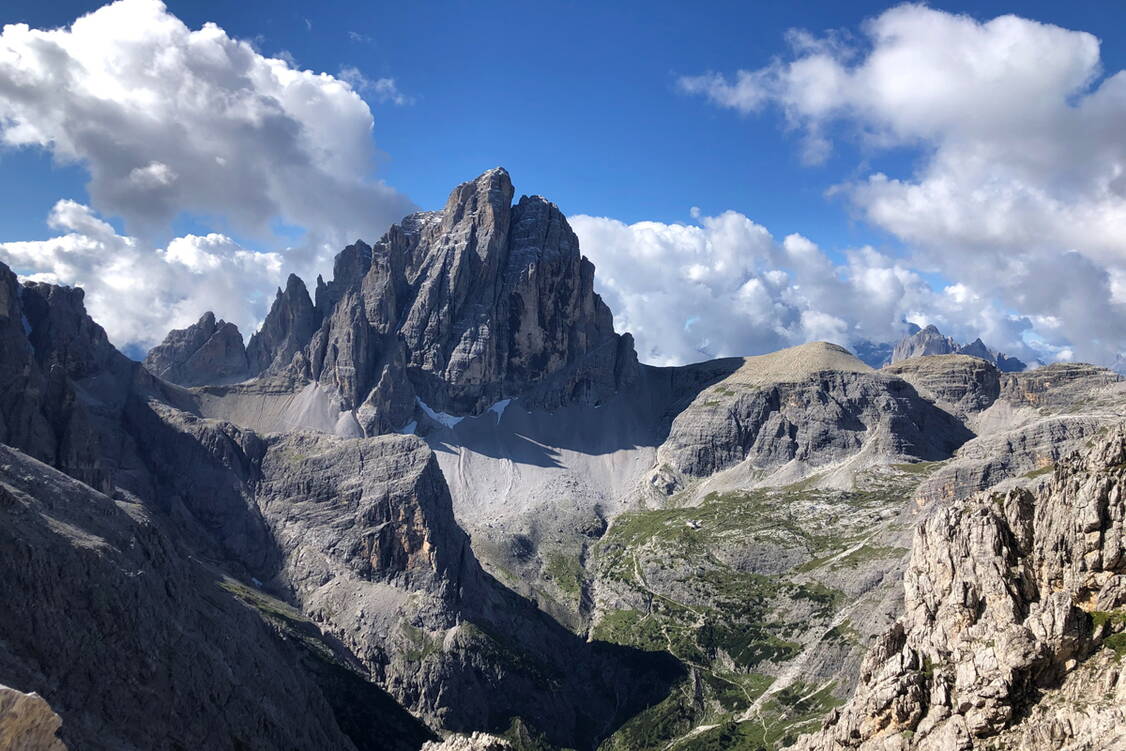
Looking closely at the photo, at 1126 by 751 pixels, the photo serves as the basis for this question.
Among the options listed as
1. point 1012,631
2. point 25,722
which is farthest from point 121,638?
point 1012,631

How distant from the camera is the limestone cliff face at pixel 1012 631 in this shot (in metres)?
58.5

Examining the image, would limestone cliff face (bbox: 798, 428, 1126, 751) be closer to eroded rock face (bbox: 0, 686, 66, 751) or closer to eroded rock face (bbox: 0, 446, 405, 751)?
eroded rock face (bbox: 0, 686, 66, 751)

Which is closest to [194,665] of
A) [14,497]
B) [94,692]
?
[94,692]

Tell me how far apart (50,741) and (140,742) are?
100 m

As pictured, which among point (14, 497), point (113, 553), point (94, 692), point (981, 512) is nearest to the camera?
point (981, 512)

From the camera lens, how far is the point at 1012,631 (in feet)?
207

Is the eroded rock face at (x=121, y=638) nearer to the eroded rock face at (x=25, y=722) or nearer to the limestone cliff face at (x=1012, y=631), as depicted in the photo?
the eroded rock face at (x=25, y=722)

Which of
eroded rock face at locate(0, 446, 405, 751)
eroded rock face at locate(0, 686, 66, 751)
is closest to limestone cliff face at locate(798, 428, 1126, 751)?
eroded rock face at locate(0, 686, 66, 751)

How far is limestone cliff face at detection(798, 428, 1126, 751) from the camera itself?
58.5 meters

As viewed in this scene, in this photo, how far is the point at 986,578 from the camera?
7150 cm

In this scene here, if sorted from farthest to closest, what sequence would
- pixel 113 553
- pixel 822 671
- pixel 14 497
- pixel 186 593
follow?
pixel 822 671
pixel 186 593
pixel 113 553
pixel 14 497

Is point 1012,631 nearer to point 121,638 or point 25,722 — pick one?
point 25,722

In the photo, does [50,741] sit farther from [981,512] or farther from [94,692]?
[94,692]

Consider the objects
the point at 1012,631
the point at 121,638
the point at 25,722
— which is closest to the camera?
the point at 25,722
